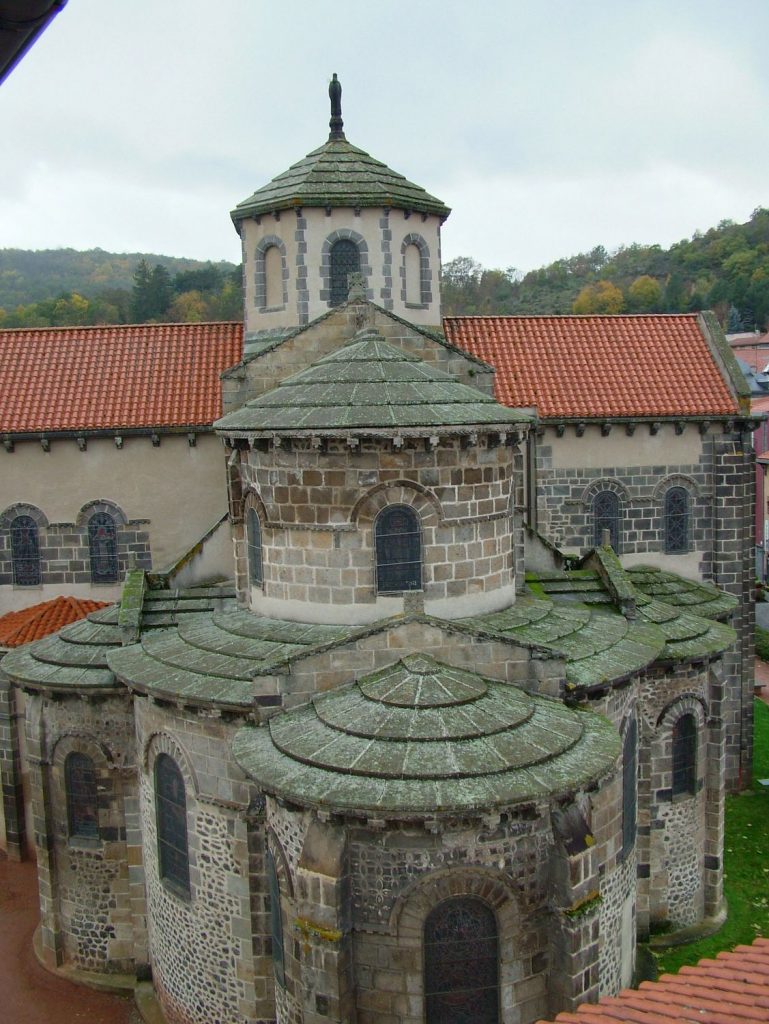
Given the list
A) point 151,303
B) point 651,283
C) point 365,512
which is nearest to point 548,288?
point 651,283

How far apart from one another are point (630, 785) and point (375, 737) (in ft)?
18.7

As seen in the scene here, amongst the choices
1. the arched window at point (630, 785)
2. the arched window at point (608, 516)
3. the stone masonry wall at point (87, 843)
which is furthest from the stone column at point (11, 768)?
the arched window at point (608, 516)

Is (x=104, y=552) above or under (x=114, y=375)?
under

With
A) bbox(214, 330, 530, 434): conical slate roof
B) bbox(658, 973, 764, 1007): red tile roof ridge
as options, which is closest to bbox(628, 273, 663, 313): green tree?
bbox(214, 330, 530, 434): conical slate roof

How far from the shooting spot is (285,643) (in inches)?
505

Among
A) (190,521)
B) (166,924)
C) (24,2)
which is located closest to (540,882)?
(166,924)

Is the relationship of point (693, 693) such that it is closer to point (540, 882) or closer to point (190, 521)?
point (540, 882)

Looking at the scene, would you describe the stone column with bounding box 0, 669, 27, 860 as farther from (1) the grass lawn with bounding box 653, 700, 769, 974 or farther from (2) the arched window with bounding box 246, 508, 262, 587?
(1) the grass lawn with bounding box 653, 700, 769, 974

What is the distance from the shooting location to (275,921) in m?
11.7

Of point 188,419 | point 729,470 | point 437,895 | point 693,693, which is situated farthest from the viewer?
point 729,470

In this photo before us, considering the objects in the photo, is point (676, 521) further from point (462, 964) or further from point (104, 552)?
point (462, 964)

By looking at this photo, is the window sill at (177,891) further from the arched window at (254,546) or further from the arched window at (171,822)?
the arched window at (254,546)

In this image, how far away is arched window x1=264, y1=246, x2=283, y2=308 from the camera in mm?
19312

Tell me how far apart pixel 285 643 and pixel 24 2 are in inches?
415
